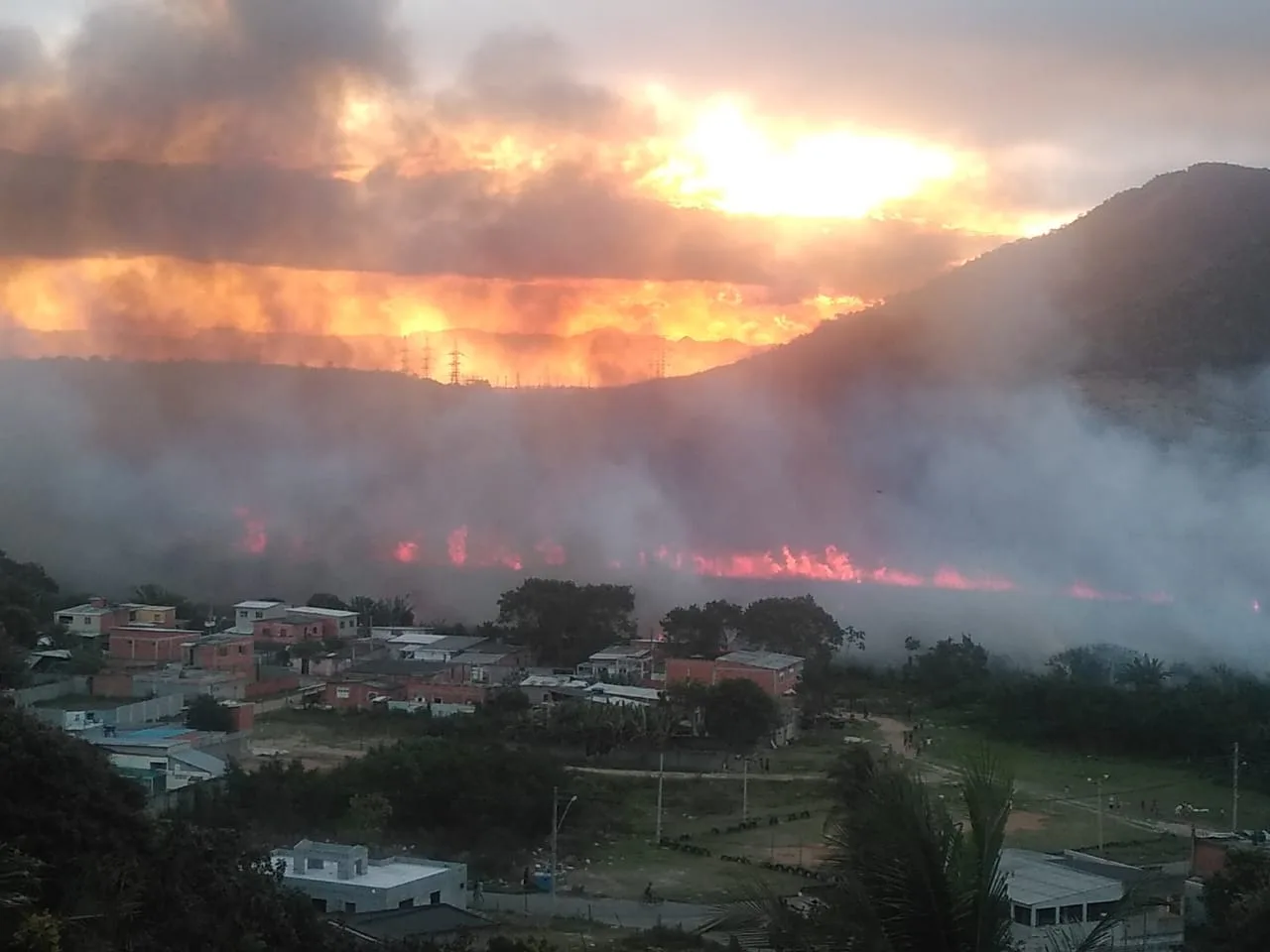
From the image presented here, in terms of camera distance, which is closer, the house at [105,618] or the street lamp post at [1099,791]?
the street lamp post at [1099,791]

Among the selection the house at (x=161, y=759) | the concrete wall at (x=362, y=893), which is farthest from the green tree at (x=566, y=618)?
the concrete wall at (x=362, y=893)

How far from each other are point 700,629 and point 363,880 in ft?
52.5

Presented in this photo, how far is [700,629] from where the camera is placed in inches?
1135

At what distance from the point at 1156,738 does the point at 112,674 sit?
1698 cm

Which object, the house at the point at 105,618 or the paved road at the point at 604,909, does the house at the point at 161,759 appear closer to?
the paved road at the point at 604,909

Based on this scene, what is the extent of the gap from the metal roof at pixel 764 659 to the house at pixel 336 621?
8.88m

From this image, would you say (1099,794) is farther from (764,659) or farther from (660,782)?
(764,659)

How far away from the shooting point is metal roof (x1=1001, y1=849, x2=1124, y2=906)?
12.9 meters

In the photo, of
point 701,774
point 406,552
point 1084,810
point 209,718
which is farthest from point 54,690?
point 406,552

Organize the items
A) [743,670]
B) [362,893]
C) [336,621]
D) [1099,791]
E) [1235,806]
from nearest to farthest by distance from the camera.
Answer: [362,893]
[1235,806]
[1099,791]
[743,670]
[336,621]

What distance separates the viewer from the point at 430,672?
85.9ft

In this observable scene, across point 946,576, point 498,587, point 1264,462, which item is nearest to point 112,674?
point 498,587

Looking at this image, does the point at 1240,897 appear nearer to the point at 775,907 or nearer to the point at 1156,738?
the point at 775,907

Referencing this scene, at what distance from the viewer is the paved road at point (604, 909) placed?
13758mm
